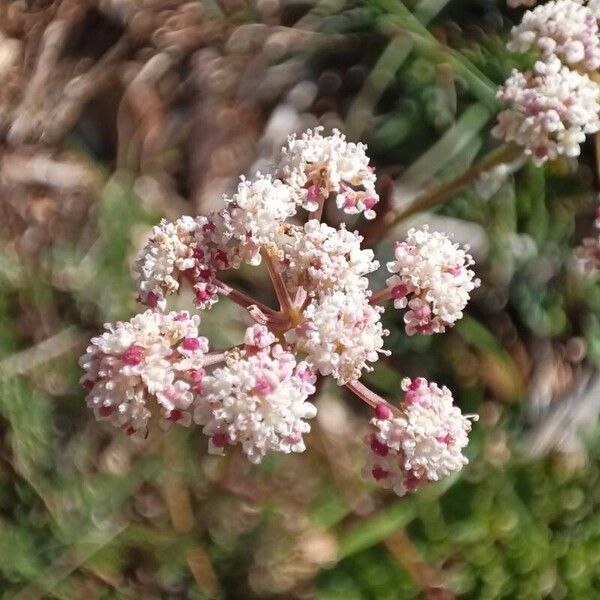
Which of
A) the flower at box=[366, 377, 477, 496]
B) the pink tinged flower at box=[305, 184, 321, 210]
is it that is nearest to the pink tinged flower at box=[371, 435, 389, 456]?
the flower at box=[366, 377, 477, 496]

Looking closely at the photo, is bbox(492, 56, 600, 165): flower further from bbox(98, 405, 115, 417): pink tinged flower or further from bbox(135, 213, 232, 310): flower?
bbox(98, 405, 115, 417): pink tinged flower

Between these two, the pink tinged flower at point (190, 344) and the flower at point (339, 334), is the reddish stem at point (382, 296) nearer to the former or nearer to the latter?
the flower at point (339, 334)

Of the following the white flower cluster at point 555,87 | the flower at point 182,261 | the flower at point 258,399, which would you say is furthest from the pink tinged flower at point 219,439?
the white flower cluster at point 555,87

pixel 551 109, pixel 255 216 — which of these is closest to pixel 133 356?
pixel 255 216

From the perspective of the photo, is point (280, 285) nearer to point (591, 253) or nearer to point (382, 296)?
point (382, 296)

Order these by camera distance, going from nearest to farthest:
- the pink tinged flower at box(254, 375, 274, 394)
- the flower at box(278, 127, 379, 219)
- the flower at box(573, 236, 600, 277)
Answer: the pink tinged flower at box(254, 375, 274, 394), the flower at box(278, 127, 379, 219), the flower at box(573, 236, 600, 277)

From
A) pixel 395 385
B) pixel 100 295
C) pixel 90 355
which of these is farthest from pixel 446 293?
pixel 100 295
